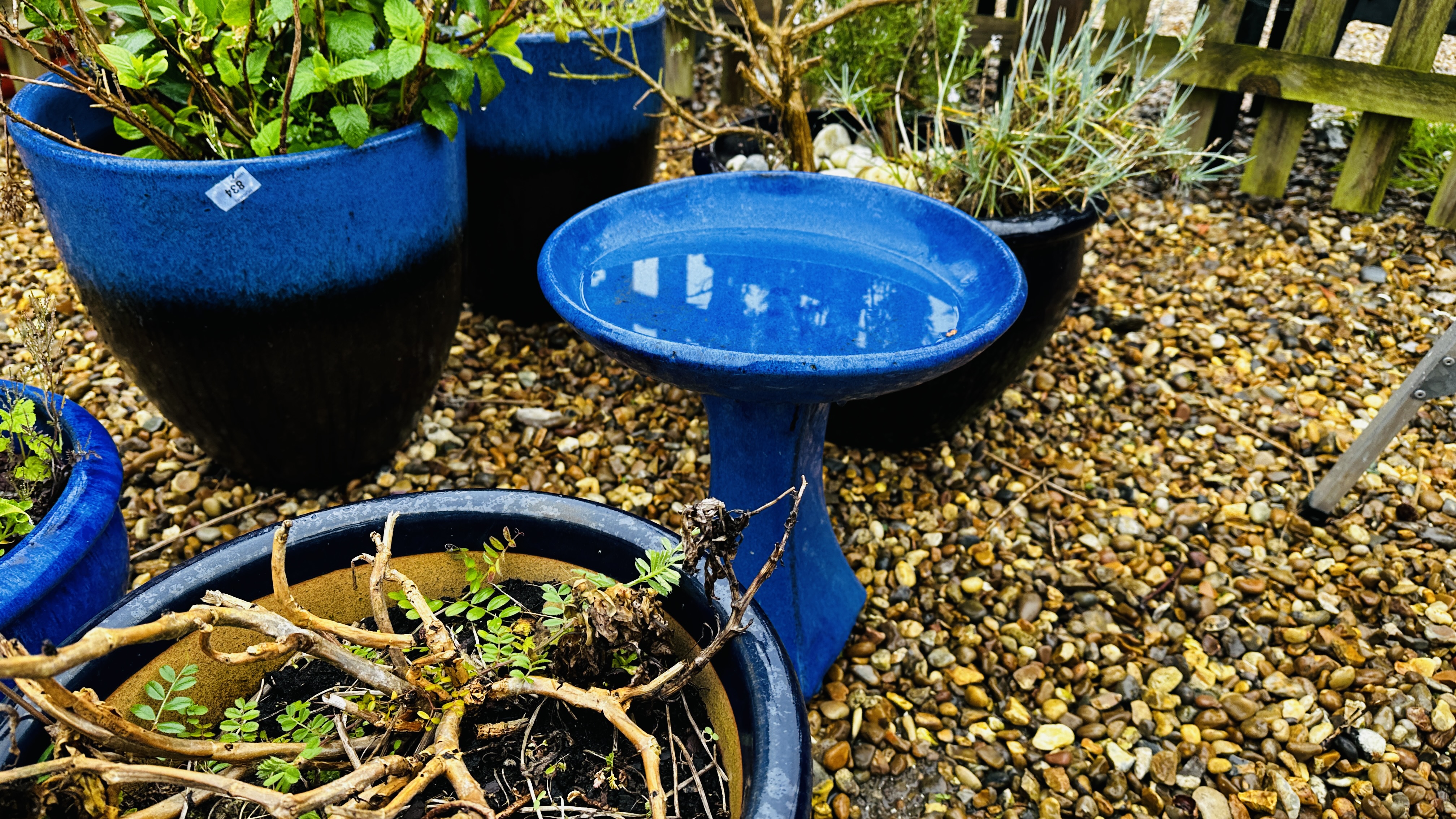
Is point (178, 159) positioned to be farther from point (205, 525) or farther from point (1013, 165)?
point (1013, 165)

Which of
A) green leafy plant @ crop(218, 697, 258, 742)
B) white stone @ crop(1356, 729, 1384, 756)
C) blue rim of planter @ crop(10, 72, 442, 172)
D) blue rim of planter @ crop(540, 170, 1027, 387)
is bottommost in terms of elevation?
white stone @ crop(1356, 729, 1384, 756)

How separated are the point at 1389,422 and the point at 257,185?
2552 millimetres

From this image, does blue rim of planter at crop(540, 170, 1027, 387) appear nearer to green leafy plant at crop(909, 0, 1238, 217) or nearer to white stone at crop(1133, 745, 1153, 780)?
green leafy plant at crop(909, 0, 1238, 217)

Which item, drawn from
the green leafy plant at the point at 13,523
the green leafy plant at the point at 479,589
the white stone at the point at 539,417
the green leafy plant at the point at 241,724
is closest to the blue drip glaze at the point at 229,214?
the green leafy plant at the point at 13,523

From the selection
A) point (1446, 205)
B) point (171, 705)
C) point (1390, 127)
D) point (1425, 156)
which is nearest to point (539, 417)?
point (171, 705)

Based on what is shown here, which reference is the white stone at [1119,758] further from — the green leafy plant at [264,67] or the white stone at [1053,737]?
the green leafy plant at [264,67]

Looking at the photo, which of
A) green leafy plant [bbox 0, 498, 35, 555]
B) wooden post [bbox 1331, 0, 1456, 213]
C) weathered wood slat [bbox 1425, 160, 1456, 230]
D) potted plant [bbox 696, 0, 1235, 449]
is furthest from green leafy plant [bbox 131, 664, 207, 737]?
weathered wood slat [bbox 1425, 160, 1456, 230]

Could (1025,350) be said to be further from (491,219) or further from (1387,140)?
(1387,140)

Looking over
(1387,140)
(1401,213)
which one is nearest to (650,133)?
(1387,140)

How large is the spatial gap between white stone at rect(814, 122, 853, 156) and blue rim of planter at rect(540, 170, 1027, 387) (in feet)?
4.68

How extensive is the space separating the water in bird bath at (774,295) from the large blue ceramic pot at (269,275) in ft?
1.87

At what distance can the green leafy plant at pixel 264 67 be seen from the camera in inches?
64.8

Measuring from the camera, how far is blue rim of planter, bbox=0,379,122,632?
4.32ft

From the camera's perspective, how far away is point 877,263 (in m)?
1.65
